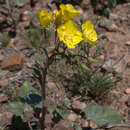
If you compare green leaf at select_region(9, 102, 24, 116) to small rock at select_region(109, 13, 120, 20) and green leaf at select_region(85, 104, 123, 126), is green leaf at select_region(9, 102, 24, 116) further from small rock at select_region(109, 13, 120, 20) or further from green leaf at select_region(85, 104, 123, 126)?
small rock at select_region(109, 13, 120, 20)

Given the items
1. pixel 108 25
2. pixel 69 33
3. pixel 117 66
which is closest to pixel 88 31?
pixel 69 33

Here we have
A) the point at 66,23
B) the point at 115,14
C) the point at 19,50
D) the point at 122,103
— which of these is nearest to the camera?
the point at 66,23

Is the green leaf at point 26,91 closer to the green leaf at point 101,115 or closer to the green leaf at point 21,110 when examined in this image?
the green leaf at point 21,110

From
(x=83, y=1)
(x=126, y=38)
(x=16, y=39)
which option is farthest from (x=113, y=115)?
(x=83, y=1)

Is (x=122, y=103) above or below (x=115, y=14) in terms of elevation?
below

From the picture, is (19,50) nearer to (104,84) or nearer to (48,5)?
(48,5)
